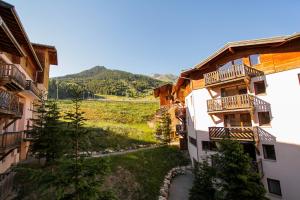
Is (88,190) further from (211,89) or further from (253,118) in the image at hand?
(211,89)

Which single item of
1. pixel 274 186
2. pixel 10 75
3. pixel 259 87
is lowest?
pixel 274 186

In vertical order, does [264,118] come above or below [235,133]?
above

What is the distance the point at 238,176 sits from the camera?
1306 centimetres

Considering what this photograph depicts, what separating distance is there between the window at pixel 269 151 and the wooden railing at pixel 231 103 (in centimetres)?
397

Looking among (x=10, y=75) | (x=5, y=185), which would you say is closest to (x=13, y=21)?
(x=10, y=75)

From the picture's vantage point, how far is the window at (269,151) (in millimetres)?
17122

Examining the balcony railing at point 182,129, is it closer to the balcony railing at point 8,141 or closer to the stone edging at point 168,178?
the stone edging at point 168,178

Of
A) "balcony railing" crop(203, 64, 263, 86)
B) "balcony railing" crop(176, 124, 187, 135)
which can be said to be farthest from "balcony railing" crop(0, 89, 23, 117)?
"balcony railing" crop(176, 124, 187, 135)

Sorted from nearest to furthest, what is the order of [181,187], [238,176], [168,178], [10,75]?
[238,176] → [10,75] → [181,187] → [168,178]

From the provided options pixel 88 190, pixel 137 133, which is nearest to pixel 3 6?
pixel 88 190

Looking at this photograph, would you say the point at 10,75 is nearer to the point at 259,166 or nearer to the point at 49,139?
the point at 49,139

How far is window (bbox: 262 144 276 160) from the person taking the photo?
674 inches

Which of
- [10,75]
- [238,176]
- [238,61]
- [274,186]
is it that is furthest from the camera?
[238,61]

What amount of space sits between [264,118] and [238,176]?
811 cm
